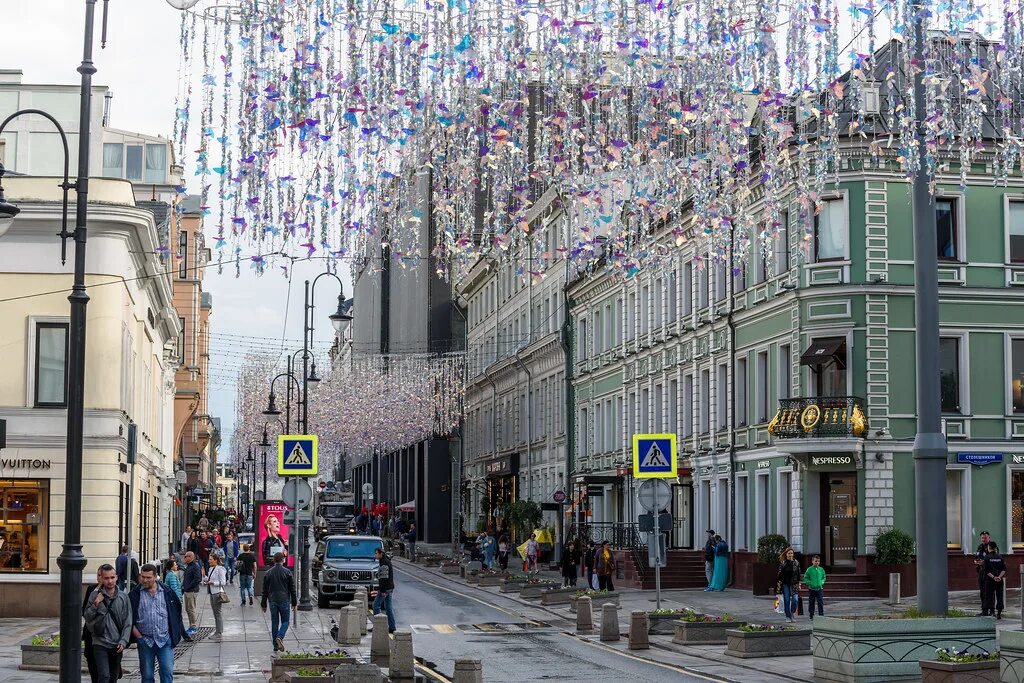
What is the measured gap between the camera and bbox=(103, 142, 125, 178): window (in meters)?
77.0

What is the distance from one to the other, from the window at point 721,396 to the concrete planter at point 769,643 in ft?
78.8

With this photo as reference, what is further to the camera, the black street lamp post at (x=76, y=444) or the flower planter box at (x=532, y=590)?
the flower planter box at (x=532, y=590)

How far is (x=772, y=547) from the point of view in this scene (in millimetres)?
41594

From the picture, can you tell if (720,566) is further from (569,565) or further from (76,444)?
(76,444)

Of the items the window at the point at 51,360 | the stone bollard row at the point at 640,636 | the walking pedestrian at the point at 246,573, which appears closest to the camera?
the stone bollard row at the point at 640,636

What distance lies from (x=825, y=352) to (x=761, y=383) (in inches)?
210

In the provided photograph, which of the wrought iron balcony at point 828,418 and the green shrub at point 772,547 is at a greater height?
the wrought iron balcony at point 828,418

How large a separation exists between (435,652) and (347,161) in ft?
45.3

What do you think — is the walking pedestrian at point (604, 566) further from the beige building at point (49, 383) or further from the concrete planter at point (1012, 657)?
the concrete planter at point (1012, 657)

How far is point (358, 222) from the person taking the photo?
51.9 ft

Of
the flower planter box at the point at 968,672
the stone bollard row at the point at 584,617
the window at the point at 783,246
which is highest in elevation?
the window at the point at 783,246

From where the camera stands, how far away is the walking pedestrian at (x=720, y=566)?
Answer: 148ft

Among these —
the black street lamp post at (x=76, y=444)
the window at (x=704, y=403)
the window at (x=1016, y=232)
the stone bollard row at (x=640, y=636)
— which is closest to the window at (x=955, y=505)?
the window at (x=1016, y=232)

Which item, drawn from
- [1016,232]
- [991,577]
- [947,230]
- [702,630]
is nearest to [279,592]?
[702,630]
